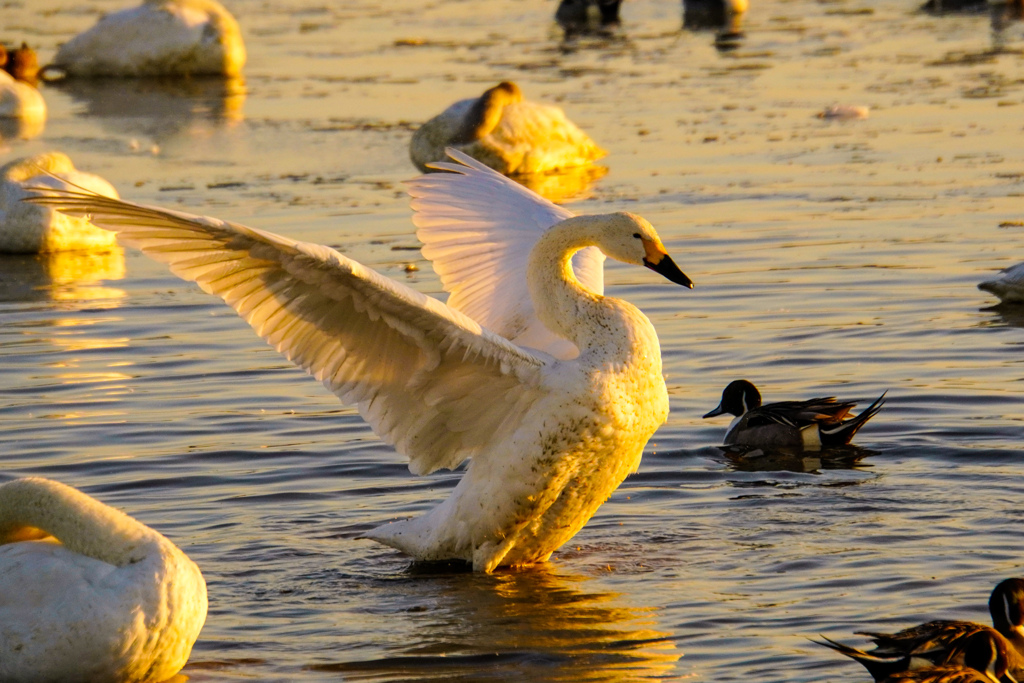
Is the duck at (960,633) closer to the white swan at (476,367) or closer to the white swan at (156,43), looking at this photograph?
the white swan at (476,367)

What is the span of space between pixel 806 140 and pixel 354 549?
9.82m

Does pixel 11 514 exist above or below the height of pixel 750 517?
above

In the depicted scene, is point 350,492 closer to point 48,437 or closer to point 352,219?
point 48,437

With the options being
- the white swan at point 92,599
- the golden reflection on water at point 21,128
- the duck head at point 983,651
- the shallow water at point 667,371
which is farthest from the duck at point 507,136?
the duck head at point 983,651

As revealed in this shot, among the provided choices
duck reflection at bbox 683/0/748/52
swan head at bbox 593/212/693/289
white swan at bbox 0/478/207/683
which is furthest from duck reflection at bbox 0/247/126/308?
duck reflection at bbox 683/0/748/52

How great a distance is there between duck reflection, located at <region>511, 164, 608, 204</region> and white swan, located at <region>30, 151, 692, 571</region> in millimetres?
7273

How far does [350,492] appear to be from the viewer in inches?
325

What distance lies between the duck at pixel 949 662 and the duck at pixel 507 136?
10.8m

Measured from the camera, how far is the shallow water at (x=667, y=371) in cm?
645

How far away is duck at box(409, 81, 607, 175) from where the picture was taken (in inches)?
622

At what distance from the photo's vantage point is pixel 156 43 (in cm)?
2184

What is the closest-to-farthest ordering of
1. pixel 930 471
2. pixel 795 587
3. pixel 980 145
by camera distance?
pixel 795 587 < pixel 930 471 < pixel 980 145

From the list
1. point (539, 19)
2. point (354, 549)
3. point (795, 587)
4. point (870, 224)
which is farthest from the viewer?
point (539, 19)

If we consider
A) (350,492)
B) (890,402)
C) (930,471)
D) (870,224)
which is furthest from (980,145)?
(350,492)
